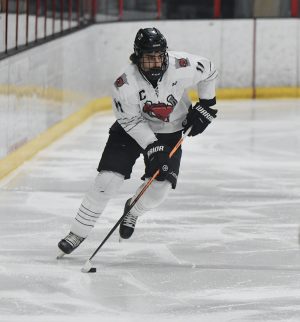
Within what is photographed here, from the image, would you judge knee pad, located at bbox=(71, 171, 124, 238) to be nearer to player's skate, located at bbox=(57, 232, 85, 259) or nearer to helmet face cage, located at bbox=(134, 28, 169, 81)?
player's skate, located at bbox=(57, 232, 85, 259)

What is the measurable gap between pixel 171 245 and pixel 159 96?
83 cm

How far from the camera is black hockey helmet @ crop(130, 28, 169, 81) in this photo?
543 cm

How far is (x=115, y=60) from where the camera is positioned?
42.1 feet

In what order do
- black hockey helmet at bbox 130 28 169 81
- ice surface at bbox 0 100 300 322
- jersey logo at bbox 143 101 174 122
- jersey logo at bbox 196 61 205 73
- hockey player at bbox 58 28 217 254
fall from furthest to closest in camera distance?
jersey logo at bbox 196 61 205 73, jersey logo at bbox 143 101 174 122, hockey player at bbox 58 28 217 254, black hockey helmet at bbox 130 28 169 81, ice surface at bbox 0 100 300 322

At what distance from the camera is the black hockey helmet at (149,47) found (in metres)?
5.43

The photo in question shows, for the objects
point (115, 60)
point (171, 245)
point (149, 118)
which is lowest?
point (171, 245)

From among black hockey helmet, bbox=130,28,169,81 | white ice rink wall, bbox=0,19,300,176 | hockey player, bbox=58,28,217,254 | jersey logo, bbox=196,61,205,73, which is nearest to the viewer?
black hockey helmet, bbox=130,28,169,81

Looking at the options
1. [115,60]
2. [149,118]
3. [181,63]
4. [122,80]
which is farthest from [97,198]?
[115,60]

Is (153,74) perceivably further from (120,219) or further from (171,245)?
(171,245)

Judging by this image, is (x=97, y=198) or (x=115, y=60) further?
(x=115, y=60)

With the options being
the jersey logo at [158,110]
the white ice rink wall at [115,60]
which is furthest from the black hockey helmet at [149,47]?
the white ice rink wall at [115,60]

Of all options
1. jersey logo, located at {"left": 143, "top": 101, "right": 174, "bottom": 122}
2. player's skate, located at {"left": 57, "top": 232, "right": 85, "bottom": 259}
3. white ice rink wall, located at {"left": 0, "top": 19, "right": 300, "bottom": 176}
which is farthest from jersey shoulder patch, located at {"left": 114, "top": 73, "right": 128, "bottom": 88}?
white ice rink wall, located at {"left": 0, "top": 19, "right": 300, "bottom": 176}

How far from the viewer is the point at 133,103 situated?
555 cm

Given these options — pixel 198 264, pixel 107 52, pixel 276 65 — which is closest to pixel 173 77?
pixel 198 264
